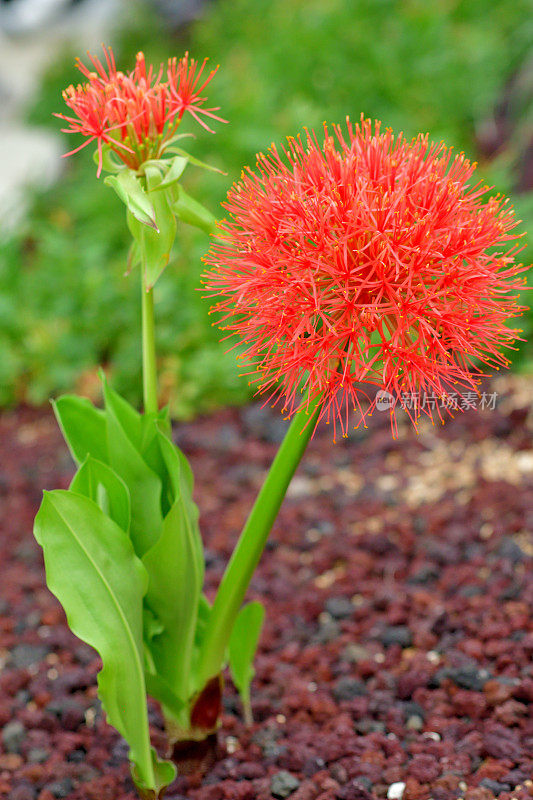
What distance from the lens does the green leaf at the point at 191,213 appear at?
3.71 feet

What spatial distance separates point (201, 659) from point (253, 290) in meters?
0.61

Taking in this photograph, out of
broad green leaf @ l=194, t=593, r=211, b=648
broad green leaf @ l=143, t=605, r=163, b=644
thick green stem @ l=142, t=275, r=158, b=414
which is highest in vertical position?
thick green stem @ l=142, t=275, r=158, b=414

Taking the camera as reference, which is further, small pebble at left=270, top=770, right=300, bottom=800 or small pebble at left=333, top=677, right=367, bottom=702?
small pebble at left=333, top=677, right=367, bottom=702

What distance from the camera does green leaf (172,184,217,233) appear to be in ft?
3.71

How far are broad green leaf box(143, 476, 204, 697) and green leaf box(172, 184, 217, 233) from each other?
376 millimetres

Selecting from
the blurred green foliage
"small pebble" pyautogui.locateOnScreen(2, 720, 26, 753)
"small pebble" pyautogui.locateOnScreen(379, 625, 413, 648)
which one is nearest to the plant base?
"small pebble" pyautogui.locateOnScreen(2, 720, 26, 753)

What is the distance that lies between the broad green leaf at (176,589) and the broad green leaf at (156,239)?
31cm

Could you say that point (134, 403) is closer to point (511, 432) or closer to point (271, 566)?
point (271, 566)

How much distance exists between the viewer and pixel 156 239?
1080 millimetres

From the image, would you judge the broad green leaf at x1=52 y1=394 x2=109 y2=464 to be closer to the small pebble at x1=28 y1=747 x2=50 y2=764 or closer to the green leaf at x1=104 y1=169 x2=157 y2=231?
the green leaf at x1=104 y1=169 x2=157 y2=231

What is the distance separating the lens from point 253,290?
104cm

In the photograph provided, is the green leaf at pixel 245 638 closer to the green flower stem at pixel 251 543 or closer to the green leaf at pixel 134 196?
the green flower stem at pixel 251 543

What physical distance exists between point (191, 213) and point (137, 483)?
389mm

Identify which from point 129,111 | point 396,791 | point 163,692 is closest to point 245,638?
point 163,692
